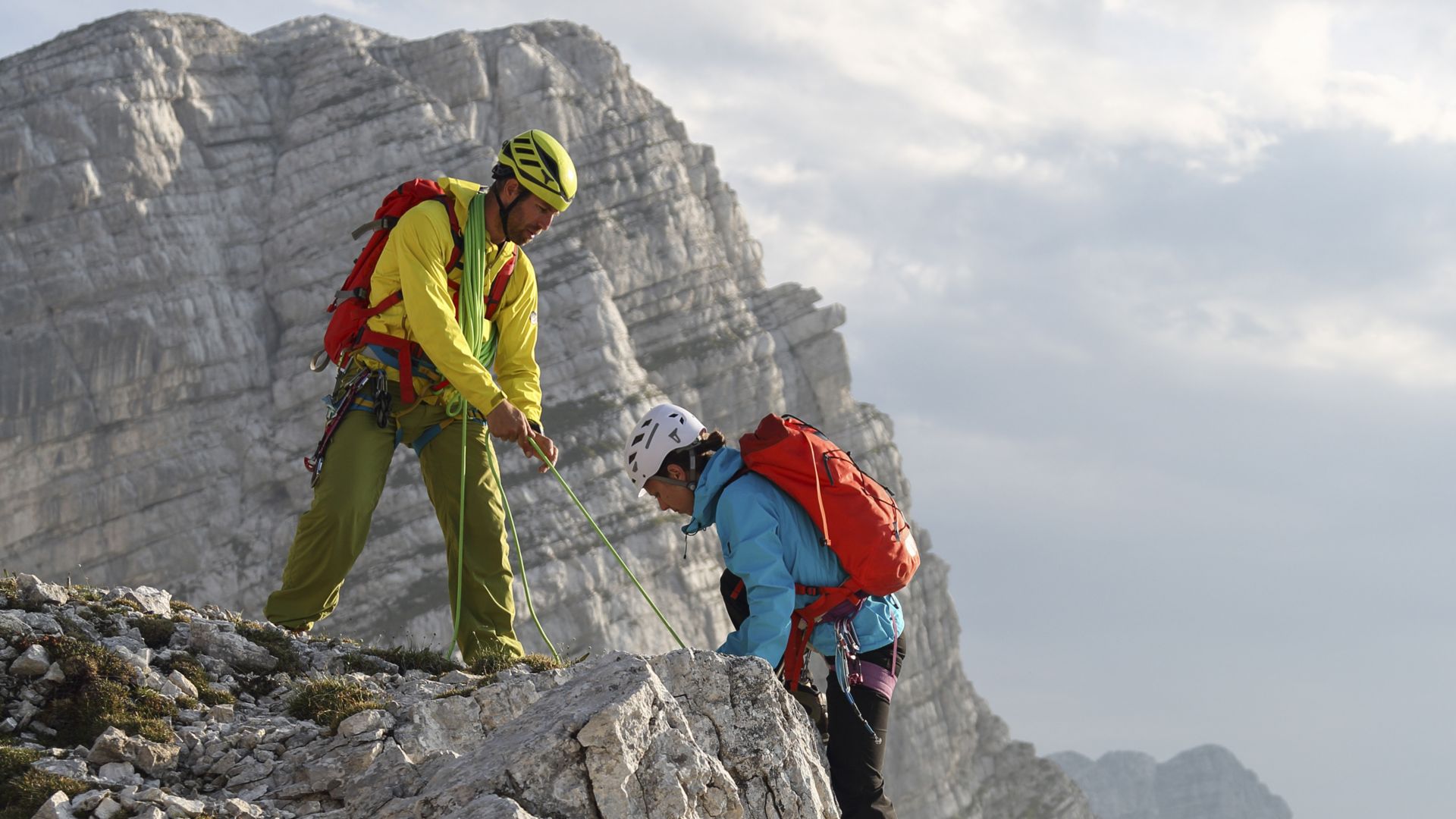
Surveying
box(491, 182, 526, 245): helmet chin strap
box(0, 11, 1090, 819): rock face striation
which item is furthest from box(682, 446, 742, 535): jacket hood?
box(0, 11, 1090, 819): rock face striation

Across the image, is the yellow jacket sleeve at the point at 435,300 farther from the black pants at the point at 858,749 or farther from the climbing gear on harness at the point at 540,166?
the black pants at the point at 858,749

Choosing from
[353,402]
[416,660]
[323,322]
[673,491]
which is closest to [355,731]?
[673,491]

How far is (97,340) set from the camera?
81.6 metres

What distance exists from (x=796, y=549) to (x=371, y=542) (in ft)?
243

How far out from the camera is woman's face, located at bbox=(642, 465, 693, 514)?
933cm

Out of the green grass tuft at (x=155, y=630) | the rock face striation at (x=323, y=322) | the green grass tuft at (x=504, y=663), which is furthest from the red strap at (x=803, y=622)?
the rock face striation at (x=323, y=322)

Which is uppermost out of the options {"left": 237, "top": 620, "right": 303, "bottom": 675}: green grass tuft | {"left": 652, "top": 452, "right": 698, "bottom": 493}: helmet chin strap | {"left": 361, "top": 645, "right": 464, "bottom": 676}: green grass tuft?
{"left": 652, "top": 452, "right": 698, "bottom": 493}: helmet chin strap

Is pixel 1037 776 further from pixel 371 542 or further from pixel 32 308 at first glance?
pixel 32 308

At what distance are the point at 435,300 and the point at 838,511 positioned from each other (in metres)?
3.91

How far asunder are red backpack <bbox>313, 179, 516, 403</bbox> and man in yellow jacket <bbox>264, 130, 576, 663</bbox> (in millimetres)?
33

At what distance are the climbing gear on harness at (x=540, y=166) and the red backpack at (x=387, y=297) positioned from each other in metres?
0.76

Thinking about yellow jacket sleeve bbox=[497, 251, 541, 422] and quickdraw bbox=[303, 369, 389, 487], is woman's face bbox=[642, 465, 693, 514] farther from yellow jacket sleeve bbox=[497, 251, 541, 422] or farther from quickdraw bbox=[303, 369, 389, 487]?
quickdraw bbox=[303, 369, 389, 487]

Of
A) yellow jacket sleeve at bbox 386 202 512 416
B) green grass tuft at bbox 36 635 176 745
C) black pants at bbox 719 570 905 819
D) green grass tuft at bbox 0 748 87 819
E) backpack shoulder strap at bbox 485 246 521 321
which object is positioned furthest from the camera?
backpack shoulder strap at bbox 485 246 521 321

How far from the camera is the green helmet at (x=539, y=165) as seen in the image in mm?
11000
